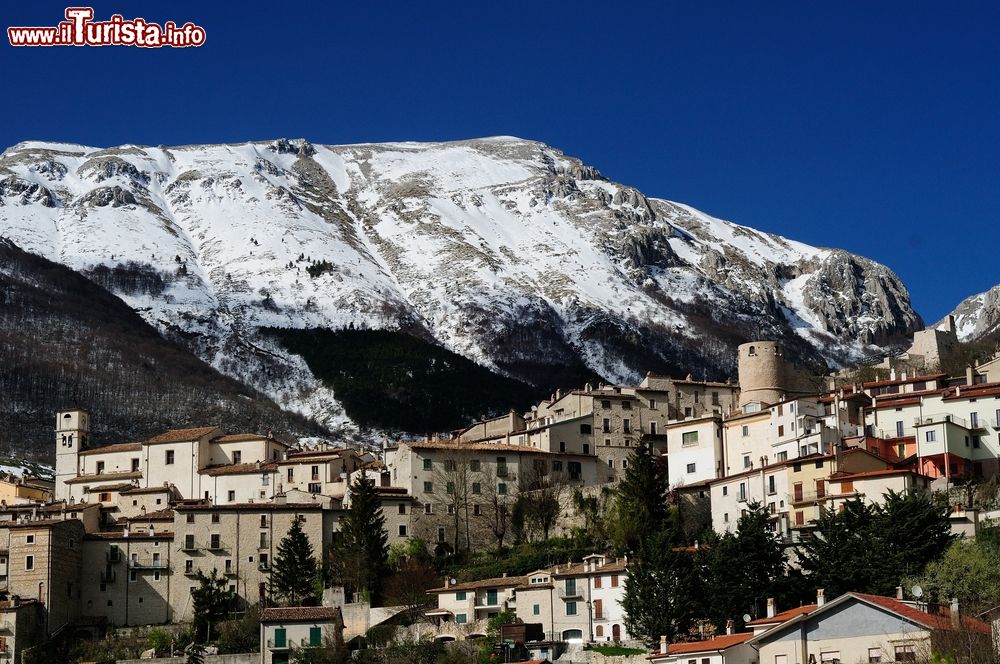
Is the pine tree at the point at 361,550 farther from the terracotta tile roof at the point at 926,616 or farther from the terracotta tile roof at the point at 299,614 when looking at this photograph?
the terracotta tile roof at the point at 926,616

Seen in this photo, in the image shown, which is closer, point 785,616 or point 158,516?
point 785,616

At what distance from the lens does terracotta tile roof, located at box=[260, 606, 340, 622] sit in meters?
77.9

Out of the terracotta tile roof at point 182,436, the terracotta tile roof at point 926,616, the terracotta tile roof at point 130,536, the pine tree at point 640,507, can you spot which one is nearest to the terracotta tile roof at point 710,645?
the terracotta tile roof at point 926,616

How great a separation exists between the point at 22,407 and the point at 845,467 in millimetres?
125478

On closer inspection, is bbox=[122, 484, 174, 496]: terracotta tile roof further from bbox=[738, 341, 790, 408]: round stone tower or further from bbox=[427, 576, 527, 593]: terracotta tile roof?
bbox=[738, 341, 790, 408]: round stone tower

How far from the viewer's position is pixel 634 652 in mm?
70938

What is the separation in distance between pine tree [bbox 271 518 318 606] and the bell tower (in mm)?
24211

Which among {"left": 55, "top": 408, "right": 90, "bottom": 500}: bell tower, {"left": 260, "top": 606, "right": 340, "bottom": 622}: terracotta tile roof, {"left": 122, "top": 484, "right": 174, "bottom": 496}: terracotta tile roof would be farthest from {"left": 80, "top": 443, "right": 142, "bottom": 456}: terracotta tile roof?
{"left": 260, "top": 606, "right": 340, "bottom": 622}: terracotta tile roof

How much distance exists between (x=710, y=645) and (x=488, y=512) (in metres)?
34.3

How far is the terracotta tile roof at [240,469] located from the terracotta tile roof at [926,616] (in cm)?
4984

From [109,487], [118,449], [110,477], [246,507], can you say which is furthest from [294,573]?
[118,449]

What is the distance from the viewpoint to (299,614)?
78375 millimetres

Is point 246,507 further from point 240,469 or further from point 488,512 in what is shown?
point 488,512

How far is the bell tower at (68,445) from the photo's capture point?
10600 centimetres
